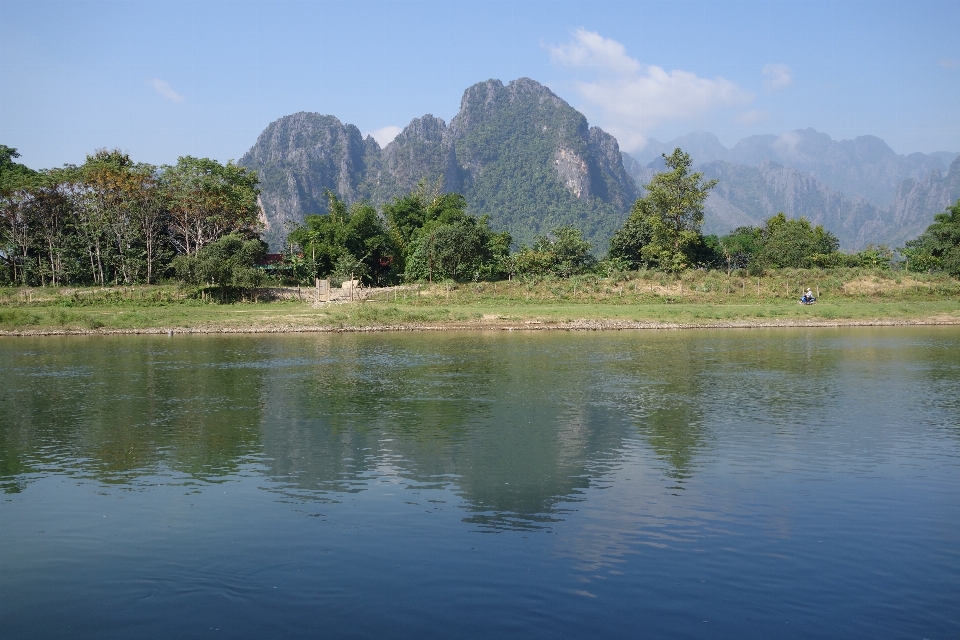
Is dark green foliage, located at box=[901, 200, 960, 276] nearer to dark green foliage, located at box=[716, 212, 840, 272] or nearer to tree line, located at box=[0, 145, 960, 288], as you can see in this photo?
tree line, located at box=[0, 145, 960, 288]

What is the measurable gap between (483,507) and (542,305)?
136ft

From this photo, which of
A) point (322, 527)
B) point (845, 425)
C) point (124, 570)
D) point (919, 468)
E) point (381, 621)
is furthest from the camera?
point (845, 425)

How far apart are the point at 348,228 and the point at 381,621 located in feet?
203

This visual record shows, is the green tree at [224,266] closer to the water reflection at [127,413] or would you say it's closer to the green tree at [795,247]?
the water reflection at [127,413]

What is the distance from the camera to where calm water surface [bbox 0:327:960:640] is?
9.14 metres

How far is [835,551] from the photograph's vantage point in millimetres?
10789

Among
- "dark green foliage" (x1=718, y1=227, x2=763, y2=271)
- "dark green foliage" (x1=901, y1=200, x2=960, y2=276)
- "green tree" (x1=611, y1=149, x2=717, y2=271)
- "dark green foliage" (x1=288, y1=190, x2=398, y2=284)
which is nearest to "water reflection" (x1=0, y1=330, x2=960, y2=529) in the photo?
"dark green foliage" (x1=288, y1=190, x2=398, y2=284)

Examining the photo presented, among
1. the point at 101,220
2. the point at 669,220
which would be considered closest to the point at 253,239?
the point at 101,220

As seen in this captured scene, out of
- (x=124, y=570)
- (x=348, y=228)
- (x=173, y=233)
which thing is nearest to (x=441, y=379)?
(x=124, y=570)

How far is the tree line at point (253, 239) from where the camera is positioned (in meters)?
61.3

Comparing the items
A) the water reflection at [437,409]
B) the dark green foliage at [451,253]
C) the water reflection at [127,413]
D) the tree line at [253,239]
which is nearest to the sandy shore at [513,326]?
the water reflection at [437,409]

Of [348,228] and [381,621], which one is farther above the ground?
[348,228]

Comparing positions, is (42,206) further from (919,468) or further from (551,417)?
(919,468)

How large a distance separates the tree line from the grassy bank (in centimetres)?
404
